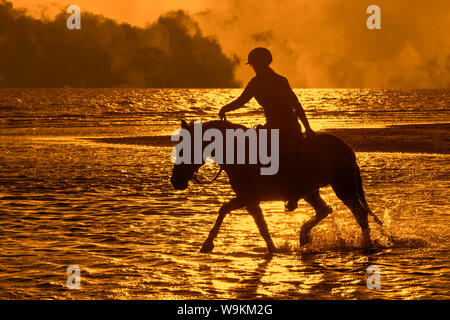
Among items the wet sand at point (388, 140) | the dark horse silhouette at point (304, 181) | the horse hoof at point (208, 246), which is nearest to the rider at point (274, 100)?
the dark horse silhouette at point (304, 181)

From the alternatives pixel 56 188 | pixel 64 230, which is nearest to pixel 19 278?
pixel 64 230

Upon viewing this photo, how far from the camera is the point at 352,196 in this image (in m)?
10.7

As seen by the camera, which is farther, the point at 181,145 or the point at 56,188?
the point at 56,188

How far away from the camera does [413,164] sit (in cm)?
2353

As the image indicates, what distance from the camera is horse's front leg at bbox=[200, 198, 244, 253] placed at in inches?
392

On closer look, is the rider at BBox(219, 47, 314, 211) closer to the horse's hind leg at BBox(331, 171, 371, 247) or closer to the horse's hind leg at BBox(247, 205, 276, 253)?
the horse's hind leg at BBox(247, 205, 276, 253)

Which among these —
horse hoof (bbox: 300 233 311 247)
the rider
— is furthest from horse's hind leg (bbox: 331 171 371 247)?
the rider

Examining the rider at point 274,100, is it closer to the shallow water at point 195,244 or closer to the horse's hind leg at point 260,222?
the horse's hind leg at point 260,222

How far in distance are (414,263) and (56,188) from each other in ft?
35.6

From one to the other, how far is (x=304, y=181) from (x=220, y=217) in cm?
131

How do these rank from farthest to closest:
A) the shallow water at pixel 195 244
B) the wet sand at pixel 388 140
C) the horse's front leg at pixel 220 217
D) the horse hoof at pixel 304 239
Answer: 1. the wet sand at pixel 388 140
2. the horse hoof at pixel 304 239
3. the horse's front leg at pixel 220 217
4. the shallow water at pixel 195 244

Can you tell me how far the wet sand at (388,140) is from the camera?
98.2 feet
